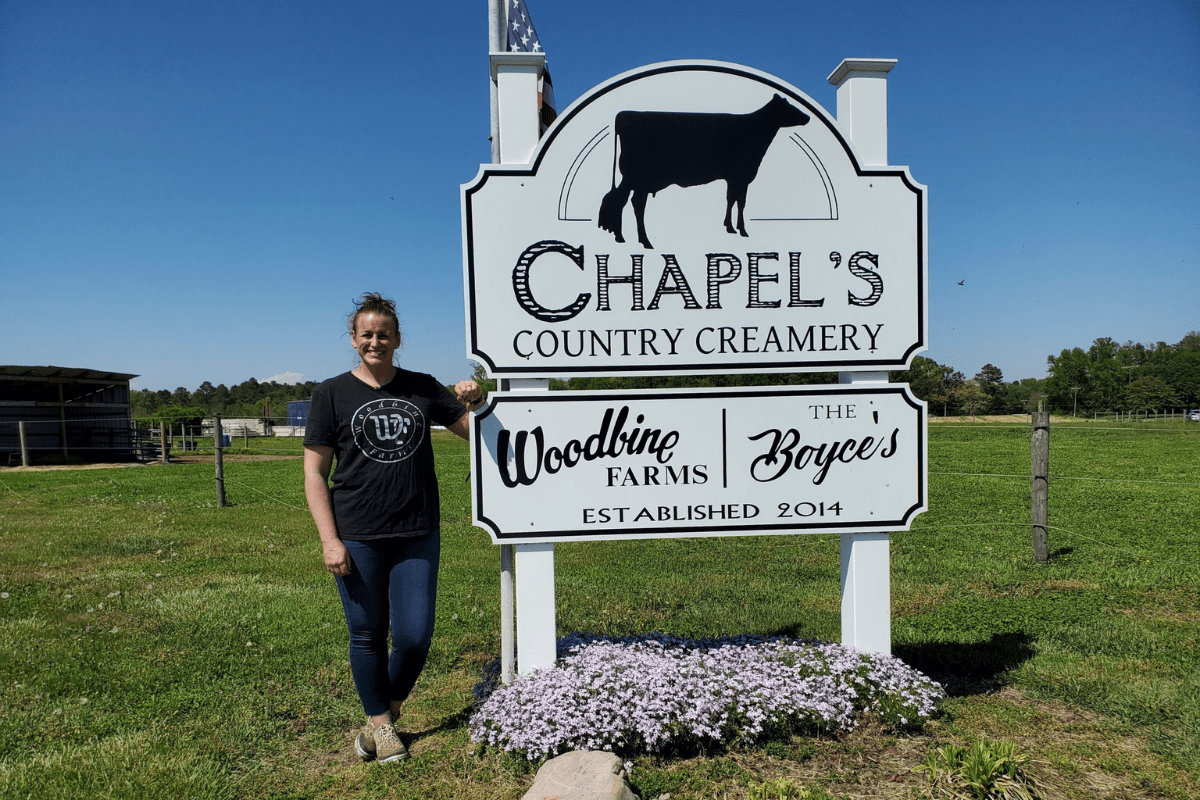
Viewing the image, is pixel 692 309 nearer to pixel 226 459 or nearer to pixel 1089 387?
pixel 226 459

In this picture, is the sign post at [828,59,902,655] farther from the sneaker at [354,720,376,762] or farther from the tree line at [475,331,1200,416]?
the tree line at [475,331,1200,416]

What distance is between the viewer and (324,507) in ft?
10.3

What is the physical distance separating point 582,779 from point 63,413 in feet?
96.3

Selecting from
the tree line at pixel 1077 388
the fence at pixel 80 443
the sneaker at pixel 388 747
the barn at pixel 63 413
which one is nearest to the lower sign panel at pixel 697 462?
the sneaker at pixel 388 747

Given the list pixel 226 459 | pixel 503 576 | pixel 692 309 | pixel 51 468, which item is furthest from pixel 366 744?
pixel 226 459

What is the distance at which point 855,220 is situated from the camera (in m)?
3.68

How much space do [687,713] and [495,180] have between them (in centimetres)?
276

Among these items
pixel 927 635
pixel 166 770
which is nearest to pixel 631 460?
pixel 166 770

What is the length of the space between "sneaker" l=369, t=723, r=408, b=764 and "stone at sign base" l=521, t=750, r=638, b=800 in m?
0.82

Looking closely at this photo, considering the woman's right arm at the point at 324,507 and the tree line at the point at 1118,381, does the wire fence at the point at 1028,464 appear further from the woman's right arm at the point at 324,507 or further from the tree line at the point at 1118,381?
the tree line at the point at 1118,381

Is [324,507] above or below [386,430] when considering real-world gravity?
below

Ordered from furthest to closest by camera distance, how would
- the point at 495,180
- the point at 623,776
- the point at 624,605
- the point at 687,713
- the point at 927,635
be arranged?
the point at 624,605 < the point at 927,635 < the point at 495,180 < the point at 687,713 < the point at 623,776

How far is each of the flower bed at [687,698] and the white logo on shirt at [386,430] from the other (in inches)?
52.2

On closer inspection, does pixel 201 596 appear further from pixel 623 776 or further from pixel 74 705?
pixel 623 776
